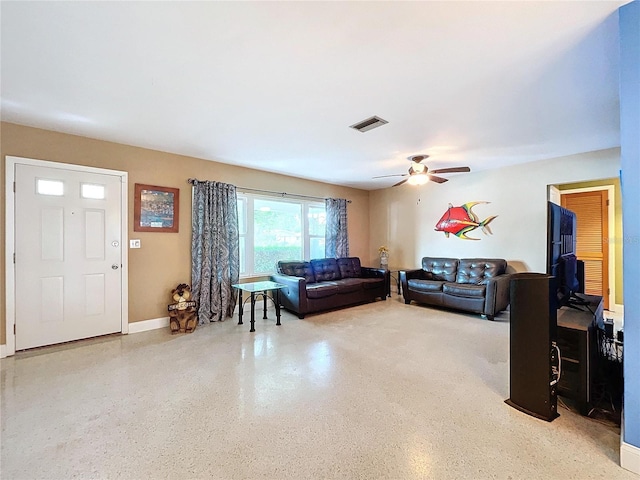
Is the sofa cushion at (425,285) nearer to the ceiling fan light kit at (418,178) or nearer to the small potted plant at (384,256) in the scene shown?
the small potted plant at (384,256)

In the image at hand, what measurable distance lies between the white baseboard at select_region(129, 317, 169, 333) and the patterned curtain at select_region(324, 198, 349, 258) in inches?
130

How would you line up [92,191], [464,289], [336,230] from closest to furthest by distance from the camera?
[92,191], [464,289], [336,230]

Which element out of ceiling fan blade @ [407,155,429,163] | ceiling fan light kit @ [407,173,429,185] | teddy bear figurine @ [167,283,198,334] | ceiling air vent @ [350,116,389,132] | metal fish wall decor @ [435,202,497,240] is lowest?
teddy bear figurine @ [167,283,198,334]

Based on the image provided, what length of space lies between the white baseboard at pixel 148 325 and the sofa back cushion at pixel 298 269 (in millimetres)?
1931

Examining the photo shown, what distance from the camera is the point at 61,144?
3.28 meters

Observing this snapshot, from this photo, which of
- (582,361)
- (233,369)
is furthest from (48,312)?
(582,361)

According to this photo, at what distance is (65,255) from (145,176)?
1.34 meters

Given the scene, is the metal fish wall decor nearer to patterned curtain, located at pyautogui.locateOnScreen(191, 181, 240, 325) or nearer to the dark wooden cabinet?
the dark wooden cabinet

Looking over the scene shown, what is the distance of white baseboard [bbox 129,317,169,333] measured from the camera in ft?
12.2

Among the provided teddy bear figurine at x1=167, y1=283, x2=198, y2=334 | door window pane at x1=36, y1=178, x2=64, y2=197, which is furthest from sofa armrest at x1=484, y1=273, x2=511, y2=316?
door window pane at x1=36, y1=178, x2=64, y2=197

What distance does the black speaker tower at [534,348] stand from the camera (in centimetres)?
189

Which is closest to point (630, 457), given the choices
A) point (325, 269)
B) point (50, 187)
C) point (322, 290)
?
point (322, 290)

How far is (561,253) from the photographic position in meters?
2.29

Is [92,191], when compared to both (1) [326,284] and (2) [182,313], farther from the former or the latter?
(1) [326,284]
